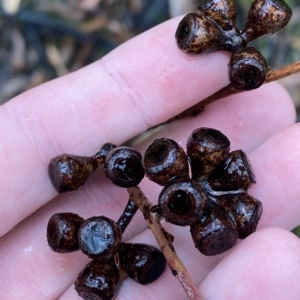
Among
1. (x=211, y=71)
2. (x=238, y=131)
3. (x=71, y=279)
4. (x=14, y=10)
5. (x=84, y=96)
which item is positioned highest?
(x=14, y=10)

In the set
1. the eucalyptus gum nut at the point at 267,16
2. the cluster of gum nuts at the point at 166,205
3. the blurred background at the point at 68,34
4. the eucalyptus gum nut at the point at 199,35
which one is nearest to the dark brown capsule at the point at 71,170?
the cluster of gum nuts at the point at 166,205

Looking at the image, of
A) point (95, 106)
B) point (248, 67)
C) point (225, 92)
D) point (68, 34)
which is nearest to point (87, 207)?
point (95, 106)

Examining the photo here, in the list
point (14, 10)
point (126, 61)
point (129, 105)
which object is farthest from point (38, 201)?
point (14, 10)

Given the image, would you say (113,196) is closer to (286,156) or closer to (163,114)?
(163,114)

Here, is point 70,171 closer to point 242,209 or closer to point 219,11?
point 242,209

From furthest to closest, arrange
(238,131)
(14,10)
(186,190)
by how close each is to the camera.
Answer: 1. (14,10)
2. (238,131)
3. (186,190)

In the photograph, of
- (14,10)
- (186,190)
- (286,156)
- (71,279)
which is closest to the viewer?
(186,190)
